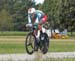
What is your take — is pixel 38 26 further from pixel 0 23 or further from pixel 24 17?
pixel 24 17

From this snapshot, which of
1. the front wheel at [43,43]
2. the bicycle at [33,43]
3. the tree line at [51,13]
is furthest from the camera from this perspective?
the tree line at [51,13]

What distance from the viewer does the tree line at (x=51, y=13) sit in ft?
150

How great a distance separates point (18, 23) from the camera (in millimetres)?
98750

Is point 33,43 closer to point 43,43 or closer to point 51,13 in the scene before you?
point 43,43

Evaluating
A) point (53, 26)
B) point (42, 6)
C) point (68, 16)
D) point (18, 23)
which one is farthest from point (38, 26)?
point (18, 23)

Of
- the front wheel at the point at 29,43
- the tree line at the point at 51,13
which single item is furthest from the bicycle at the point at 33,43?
the tree line at the point at 51,13

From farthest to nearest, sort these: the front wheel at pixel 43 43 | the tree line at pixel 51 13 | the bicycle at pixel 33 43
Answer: the tree line at pixel 51 13 → the front wheel at pixel 43 43 → the bicycle at pixel 33 43

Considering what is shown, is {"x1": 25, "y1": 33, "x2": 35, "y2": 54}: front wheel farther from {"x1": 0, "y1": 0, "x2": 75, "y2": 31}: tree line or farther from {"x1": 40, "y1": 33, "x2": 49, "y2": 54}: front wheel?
{"x1": 0, "y1": 0, "x2": 75, "y2": 31}: tree line

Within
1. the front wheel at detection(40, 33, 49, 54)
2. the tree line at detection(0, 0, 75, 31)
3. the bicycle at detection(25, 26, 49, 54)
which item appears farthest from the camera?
the tree line at detection(0, 0, 75, 31)

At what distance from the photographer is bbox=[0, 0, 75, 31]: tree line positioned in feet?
150

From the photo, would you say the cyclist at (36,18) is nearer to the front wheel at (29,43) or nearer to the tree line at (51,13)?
the front wheel at (29,43)

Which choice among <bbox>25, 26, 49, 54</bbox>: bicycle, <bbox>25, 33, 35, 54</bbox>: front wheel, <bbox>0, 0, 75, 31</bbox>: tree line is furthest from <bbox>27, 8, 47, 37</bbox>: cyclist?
<bbox>0, 0, 75, 31</bbox>: tree line

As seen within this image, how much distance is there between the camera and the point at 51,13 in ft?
197

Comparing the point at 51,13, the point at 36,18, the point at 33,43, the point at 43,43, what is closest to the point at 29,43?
the point at 33,43
